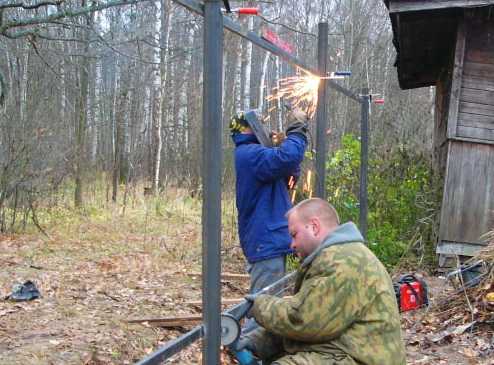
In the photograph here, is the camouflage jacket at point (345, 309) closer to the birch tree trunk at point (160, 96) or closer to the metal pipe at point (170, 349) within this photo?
the metal pipe at point (170, 349)

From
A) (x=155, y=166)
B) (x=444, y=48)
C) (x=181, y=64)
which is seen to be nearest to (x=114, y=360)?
(x=444, y=48)

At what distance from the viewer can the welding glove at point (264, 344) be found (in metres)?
3.16

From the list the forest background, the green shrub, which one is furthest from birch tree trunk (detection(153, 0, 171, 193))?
the green shrub

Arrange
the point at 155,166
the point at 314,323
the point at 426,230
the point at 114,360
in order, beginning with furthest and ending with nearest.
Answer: the point at 155,166 → the point at 426,230 → the point at 114,360 → the point at 314,323

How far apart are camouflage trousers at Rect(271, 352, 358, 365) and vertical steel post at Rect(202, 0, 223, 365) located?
1.24 ft

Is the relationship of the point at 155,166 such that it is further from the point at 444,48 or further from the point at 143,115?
the point at 444,48

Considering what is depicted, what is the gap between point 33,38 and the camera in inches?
312

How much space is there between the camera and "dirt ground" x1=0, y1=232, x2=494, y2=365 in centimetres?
521

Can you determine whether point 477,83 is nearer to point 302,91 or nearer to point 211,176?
point 302,91

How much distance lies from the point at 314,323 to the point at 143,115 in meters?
19.0

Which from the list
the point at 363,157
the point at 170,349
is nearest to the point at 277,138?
the point at 170,349

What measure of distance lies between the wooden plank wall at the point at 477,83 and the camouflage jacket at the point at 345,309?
570 cm

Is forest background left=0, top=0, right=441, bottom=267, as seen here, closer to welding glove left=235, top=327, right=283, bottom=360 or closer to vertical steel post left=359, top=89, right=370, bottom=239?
vertical steel post left=359, top=89, right=370, bottom=239

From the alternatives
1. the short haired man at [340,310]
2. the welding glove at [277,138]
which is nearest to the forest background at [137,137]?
the welding glove at [277,138]
